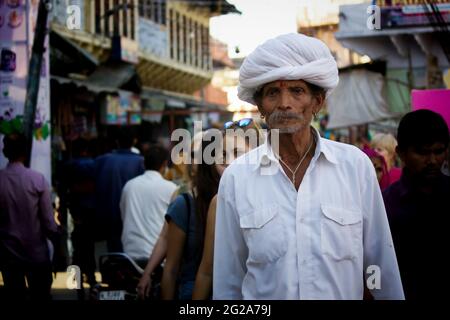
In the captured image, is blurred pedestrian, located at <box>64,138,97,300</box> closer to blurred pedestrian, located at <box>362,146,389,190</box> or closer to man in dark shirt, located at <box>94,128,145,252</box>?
man in dark shirt, located at <box>94,128,145,252</box>

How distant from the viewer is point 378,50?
14695 mm

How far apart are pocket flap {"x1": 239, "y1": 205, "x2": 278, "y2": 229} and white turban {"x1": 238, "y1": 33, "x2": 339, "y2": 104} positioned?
1.57 ft

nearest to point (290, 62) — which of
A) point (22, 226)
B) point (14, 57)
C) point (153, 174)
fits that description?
point (22, 226)

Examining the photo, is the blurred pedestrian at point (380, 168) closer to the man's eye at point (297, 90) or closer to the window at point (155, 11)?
the man's eye at point (297, 90)

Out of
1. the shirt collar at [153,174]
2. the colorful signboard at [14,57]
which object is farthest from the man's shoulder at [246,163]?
the colorful signboard at [14,57]

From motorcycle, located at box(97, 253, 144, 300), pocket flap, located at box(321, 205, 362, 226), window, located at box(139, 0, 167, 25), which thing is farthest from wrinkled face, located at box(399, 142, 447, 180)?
window, located at box(139, 0, 167, 25)

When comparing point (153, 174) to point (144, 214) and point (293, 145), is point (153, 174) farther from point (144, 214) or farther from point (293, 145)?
point (293, 145)

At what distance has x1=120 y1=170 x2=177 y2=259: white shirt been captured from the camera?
19.9 feet

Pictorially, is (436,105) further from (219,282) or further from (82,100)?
(82,100)

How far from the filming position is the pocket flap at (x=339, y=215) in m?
2.51

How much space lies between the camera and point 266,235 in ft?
8.21

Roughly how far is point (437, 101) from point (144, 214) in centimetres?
297
